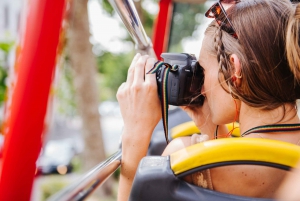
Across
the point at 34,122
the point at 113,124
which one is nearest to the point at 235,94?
the point at 34,122

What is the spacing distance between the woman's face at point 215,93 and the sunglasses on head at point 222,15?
68mm

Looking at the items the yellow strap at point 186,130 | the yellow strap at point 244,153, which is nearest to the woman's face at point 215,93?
the yellow strap at point 244,153

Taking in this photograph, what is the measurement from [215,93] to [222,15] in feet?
0.60

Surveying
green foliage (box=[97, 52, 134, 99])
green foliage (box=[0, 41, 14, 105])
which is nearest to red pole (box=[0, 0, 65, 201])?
green foliage (box=[0, 41, 14, 105])

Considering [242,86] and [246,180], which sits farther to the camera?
[242,86]

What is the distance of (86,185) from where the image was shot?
0.58m

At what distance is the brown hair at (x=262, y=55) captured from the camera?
2.48 feet

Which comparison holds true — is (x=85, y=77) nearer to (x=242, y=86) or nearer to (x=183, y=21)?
(x=183, y=21)

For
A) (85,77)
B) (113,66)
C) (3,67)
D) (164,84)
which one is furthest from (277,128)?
(113,66)

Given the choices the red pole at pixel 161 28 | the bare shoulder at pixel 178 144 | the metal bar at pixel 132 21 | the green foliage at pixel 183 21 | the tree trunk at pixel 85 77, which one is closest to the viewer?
the metal bar at pixel 132 21

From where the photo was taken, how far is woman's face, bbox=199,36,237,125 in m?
0.84

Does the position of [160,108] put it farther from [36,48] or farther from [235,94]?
[36,48]

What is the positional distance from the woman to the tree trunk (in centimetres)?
344

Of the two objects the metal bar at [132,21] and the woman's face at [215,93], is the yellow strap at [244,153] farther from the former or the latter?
the metal bar at [132,21]
